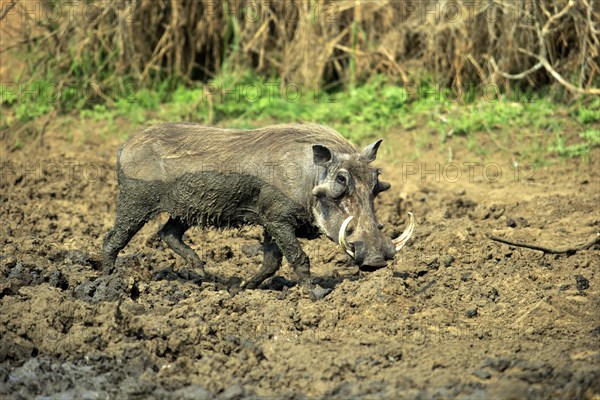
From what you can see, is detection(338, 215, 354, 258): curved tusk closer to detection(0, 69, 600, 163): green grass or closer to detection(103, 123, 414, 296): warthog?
detection(103, 123, 414, 296): warthog

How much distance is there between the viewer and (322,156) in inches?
262

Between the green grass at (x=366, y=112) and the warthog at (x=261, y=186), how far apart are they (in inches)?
161

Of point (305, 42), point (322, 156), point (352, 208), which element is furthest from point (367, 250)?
point (305, 42)

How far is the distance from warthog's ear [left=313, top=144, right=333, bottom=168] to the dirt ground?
0.88 metres

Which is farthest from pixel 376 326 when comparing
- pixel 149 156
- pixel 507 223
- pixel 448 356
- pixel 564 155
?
pixel 564 155

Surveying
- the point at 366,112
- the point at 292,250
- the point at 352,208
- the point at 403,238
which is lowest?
the point at 366,112

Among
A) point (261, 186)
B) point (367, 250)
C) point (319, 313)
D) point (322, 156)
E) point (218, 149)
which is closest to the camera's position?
point (319, 313)

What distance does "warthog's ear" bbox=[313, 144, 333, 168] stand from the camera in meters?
6.61

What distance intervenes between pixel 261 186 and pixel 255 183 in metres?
0.06

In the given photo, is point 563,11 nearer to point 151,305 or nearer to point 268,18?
point 268,18

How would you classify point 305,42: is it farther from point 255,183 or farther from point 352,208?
point 352,208

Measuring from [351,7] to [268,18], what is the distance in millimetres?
1063

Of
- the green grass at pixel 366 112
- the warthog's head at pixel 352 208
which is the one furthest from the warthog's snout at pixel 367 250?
the green grass at pixel 366 112

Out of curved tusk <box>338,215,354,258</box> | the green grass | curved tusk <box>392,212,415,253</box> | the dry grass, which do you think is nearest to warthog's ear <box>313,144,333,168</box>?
curved tusk <box>338,215,354,258</box>
